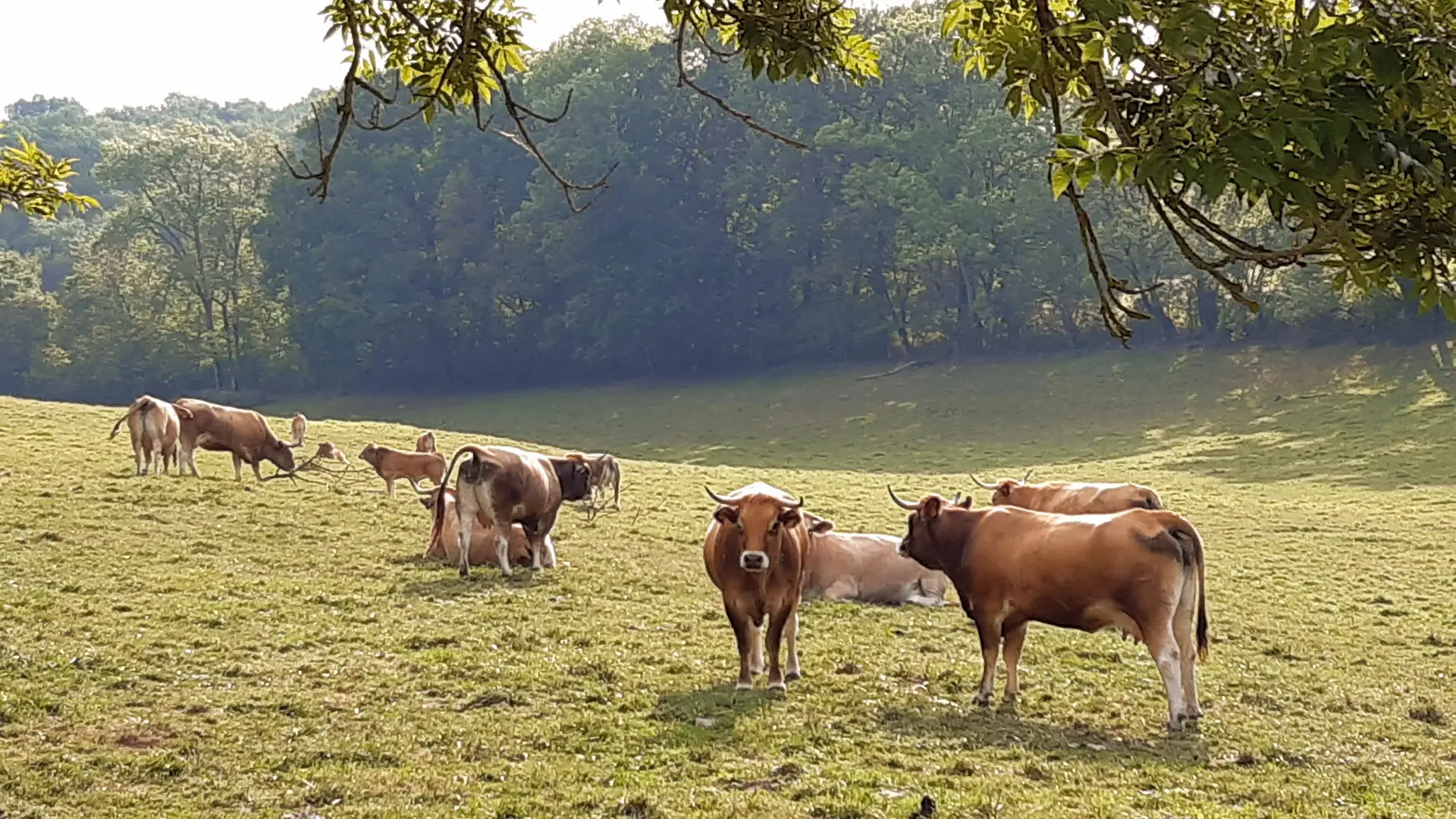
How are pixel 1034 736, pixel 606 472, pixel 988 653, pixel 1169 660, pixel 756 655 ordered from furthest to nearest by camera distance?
1. pixel 606 472
2. pixel 756 655
3. pixel 988 653
4. pixel 1169 660
5. pixel 1034 736

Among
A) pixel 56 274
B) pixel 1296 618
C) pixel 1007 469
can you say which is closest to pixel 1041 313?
pixel 1007 469

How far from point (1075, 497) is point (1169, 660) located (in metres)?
7.82

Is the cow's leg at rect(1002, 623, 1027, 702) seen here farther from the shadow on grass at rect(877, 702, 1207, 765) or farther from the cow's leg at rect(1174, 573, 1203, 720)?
the cow's leg at rect(1174, 573, 1203, 720)

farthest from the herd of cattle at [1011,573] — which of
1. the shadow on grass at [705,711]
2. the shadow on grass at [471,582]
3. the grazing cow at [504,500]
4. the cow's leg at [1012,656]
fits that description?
the grazing cow at [504,500]

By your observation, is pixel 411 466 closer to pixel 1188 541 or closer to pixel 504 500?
pixel 504 500

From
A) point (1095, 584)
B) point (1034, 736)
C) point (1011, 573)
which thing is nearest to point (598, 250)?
point (1011, 573)

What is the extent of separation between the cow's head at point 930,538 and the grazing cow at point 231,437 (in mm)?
14037

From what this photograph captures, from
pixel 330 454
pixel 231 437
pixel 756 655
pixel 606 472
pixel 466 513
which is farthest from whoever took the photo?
pixel 330 454

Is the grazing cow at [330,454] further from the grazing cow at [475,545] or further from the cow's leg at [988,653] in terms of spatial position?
the cow's leg at [988,653]

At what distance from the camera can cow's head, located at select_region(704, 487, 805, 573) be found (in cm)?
974

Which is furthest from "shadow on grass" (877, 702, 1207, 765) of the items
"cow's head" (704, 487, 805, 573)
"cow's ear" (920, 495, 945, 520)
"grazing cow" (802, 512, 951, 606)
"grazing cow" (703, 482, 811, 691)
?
"grazing cow" (802, 512, 951, 606)

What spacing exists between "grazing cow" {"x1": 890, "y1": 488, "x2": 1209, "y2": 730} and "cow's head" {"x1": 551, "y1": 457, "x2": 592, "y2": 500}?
332 inches

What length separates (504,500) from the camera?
1510 centimetres

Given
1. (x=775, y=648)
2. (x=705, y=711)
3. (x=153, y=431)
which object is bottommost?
(x=705, y=711)
